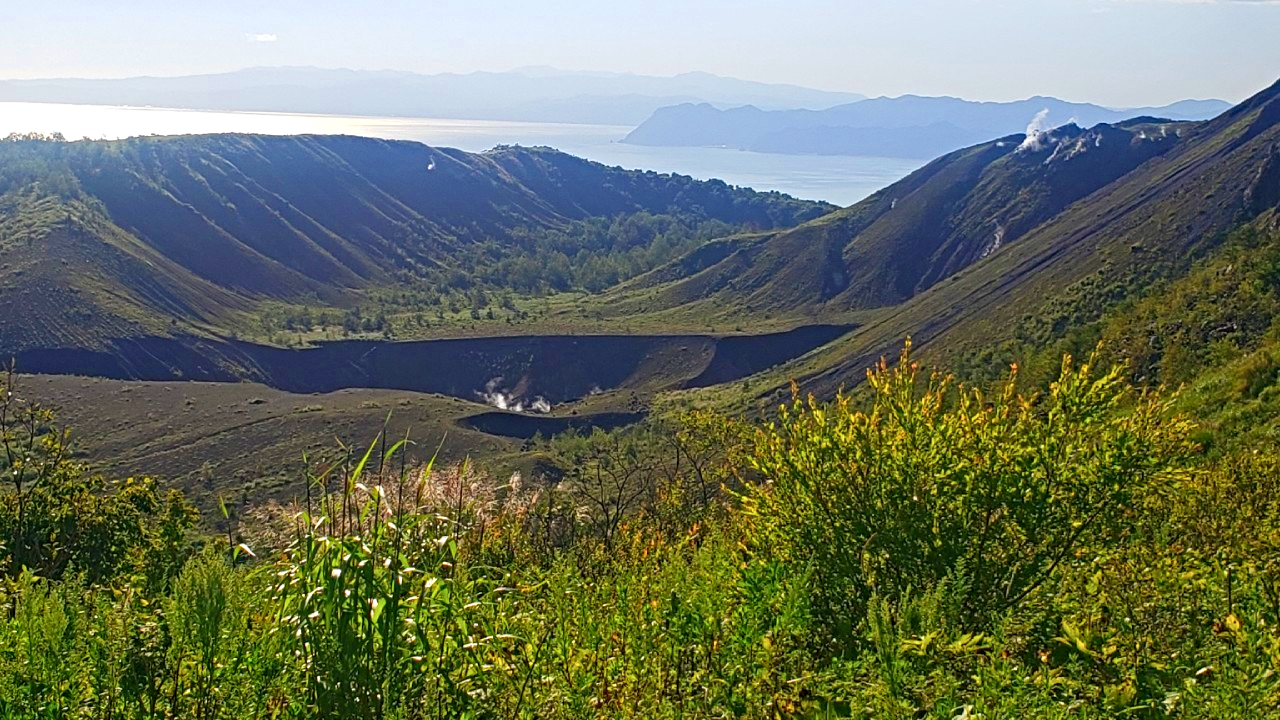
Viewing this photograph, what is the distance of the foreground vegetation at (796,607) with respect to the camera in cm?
322

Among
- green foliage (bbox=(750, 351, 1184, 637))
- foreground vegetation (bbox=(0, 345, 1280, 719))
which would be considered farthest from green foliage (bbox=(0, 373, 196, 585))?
green foliage (bbox=(750, 351, 1184, 637))

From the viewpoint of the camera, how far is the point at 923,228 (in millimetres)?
92250

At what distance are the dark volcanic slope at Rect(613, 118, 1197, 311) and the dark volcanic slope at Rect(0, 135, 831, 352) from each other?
41971 mm

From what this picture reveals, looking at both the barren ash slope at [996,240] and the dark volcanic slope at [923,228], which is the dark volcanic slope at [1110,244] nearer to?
the barren ash slope at [996,240]

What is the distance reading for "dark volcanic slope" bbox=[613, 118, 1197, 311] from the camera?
281ft

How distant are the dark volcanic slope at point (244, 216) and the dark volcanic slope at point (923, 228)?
42.0 metres

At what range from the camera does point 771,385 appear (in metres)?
62.8

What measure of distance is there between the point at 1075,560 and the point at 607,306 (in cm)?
9727

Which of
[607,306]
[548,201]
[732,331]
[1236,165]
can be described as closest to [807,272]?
[732,331]

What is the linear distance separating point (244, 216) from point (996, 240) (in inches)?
3460

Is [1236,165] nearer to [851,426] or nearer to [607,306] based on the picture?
[607,306]

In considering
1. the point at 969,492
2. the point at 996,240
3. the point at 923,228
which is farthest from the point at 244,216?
the point at 969,492

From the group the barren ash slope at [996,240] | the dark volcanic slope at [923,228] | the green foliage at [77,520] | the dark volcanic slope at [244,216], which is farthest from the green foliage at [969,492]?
the dark volcanic slope at [244,216]

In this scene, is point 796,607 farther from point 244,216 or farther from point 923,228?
point 244,216
